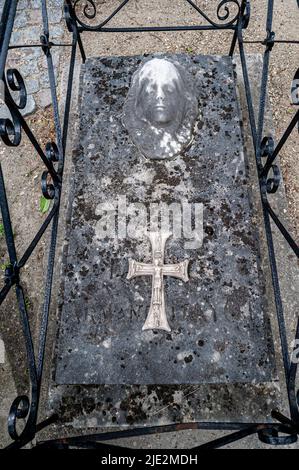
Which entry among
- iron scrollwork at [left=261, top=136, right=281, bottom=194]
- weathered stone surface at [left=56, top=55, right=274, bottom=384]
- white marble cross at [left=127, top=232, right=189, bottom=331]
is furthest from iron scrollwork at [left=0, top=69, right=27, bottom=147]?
iron scrollwork at [left=261, top=136, right=281, bottom=194]

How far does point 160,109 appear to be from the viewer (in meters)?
2.17

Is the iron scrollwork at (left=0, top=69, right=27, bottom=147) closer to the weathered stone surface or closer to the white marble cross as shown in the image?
the weathered stone surface

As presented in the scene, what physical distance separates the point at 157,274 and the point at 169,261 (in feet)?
0.37

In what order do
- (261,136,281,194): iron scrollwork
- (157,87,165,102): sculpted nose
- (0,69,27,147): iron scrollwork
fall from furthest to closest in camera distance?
(157,87,165,102): sculpted nose < (261,136,281,194): iron scrollwork < (0,69,27,147): iron scrollwork

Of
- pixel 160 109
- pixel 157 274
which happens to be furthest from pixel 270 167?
pixel 157 274

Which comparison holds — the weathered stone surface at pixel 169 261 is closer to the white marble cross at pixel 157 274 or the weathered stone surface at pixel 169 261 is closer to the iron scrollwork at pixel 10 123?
the white marble cross at pixel 157 274

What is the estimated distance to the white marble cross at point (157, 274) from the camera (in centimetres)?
198

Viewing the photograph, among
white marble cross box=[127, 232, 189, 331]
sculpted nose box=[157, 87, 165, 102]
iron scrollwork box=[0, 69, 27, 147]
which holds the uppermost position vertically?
sculpted nose box=[157, 87, 165, 102]

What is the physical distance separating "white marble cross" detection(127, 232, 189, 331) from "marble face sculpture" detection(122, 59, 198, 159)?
0.63 meters

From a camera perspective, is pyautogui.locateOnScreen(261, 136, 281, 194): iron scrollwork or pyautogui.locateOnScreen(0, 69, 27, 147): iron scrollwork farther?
pyautogui.locateOnScreen(261, 136, 281, 194): iron scrollwork

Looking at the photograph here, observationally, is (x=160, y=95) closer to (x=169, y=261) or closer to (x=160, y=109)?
(x=160, y=109)

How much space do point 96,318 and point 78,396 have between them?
15.2 inches

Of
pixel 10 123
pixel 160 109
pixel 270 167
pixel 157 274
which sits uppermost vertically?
pixel 160 109

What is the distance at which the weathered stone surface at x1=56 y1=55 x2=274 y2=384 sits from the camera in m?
1.92
